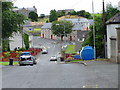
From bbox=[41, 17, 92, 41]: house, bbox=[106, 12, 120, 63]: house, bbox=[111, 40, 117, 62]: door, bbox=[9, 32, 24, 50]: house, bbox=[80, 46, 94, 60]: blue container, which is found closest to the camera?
bbox=[106, 12, 120, 63]: house

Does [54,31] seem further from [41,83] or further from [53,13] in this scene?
[41,83]

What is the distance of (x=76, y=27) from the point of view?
438 ft

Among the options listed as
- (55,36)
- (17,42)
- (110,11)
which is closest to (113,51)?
(110,11)

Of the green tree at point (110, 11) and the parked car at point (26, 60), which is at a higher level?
the green tree at point (110, 11)

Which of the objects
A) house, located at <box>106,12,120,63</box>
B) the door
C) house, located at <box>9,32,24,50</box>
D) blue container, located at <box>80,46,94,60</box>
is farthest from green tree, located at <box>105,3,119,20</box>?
house, located at <box>9,32,24,50</box>

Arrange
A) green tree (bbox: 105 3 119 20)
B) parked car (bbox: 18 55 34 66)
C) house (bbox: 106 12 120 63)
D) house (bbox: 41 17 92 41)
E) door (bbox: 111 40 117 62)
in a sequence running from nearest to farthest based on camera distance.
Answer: house (bbox: 106 12 120 63), door (bbox: 111 40 117 62), parked car (bbox: 18 55 34 66), green tree (bbox: 105 3 119 20), house (bbox: 41 17 92 41)

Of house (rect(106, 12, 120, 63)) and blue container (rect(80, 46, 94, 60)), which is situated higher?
house (rect(106, 12, 120, 63))

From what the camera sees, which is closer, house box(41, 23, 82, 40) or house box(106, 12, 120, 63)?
house box(106, 12, 120, 63)

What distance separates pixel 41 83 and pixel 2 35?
2396cm

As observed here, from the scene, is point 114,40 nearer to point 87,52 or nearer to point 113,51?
point 113,51

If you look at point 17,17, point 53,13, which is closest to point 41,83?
point 17,17

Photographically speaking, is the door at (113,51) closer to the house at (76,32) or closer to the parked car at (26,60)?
the parked car at (26,60)

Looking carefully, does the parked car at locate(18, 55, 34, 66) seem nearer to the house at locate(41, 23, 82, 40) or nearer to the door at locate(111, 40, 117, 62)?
the door at locate(111, 40, 117, 62)

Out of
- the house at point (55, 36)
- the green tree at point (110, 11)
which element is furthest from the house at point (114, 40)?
the house at point (55, 36)
